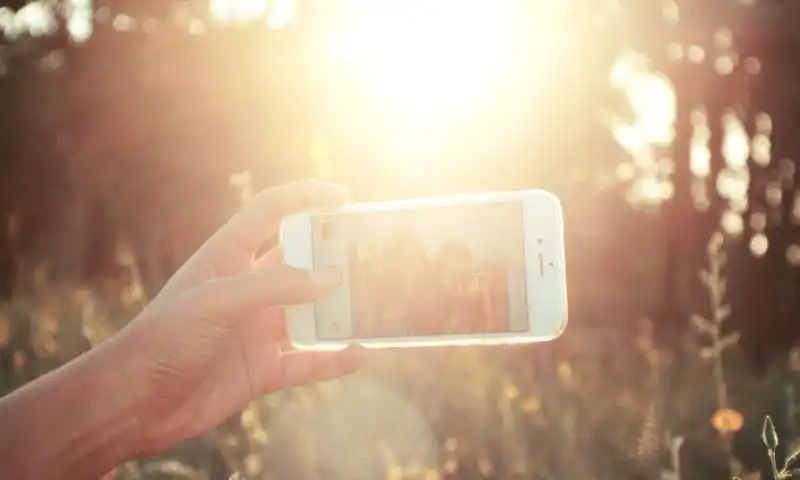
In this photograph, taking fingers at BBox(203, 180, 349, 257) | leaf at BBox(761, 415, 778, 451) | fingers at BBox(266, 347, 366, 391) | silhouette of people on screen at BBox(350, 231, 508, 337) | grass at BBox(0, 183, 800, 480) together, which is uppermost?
fingers at BBox(203, 180, 349, 257)

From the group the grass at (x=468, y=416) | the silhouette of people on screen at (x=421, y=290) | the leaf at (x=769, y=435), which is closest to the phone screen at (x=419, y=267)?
the silhouette of people on screen at (x=421, y=290)

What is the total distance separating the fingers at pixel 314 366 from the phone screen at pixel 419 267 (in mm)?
83

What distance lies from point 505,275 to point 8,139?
8.83m

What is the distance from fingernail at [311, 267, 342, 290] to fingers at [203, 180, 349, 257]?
0.14 m

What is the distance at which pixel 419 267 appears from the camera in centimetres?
233

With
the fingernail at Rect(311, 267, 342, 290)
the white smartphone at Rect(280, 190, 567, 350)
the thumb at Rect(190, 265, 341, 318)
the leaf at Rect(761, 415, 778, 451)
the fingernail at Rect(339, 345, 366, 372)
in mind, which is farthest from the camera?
the fingernail at Rect(339, 345, 366, 372)

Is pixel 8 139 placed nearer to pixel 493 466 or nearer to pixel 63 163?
pixel 63 163

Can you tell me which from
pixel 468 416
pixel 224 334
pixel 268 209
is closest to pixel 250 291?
pixel 224 334

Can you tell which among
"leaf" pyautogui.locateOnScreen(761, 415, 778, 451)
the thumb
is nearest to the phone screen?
the thumb

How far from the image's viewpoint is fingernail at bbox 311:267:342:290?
6.99ft

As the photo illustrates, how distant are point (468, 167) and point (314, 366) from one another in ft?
23.8

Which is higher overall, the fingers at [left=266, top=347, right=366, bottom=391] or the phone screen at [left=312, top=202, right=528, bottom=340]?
the phone screen at [left=312, top=202, right=528, bottom=340]

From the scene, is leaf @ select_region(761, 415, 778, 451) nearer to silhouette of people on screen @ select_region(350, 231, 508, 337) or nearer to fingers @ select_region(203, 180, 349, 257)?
silhouette of people on screen @ select_region(350, 231, 508, 337)

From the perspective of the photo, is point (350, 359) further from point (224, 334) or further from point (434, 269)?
point (224, 334)
